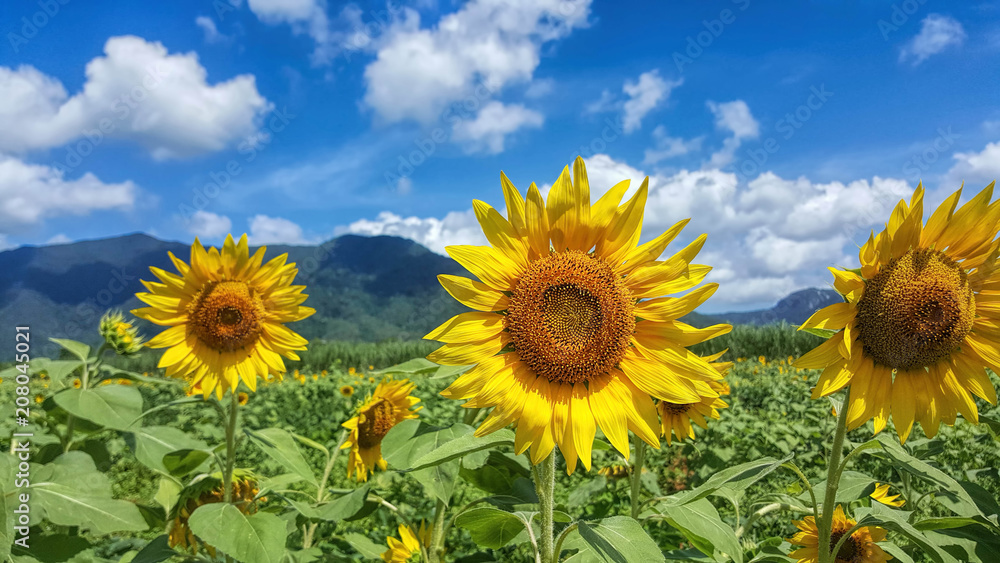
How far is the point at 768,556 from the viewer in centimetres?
178

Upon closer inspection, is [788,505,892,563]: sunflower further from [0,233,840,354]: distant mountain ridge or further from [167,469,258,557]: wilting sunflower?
[0,233,840,354]: distant mountain ridge

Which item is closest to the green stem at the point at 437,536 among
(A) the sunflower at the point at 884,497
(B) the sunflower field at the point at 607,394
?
(B) the sunflower field at the point at 607,394

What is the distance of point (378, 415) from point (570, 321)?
2048 mm

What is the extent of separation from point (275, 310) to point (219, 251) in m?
0.40

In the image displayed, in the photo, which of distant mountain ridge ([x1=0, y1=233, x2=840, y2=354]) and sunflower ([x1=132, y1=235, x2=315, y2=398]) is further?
distant mountain ridge ([x1=0, y1=233, x2=840, y2=354])

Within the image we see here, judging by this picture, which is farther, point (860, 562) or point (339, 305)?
point (339, 305)

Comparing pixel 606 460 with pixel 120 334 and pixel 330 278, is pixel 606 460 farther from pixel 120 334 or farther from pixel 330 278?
pixel 330 278

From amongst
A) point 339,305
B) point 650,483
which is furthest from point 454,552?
point 339,305

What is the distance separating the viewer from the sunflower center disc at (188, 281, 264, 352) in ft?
9.14

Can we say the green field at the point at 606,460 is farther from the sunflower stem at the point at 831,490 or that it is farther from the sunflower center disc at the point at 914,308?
the sunflower center disc at the point at 914,308

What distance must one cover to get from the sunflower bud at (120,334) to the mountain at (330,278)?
52.7 meters

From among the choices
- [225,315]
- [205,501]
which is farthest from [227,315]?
[205,501]

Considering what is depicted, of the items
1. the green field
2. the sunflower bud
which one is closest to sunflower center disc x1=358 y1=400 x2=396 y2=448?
the green field

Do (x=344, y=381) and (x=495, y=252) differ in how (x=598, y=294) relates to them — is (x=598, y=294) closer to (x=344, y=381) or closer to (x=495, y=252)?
(x=495, y=252)
